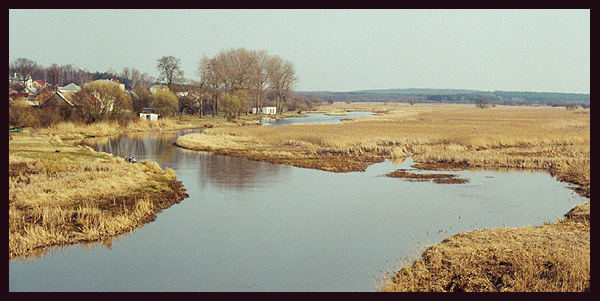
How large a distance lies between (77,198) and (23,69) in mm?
100244

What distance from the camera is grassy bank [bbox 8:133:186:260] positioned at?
13656mm

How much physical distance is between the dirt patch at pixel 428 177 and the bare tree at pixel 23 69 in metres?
88.5

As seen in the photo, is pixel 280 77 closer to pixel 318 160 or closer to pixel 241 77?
pixel 241 77

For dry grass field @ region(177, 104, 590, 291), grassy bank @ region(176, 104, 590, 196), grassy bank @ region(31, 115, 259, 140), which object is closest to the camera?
dry grass field @ region(177, 104, 590, 291)

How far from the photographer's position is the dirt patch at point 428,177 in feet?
77.8

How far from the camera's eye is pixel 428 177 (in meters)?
24.8

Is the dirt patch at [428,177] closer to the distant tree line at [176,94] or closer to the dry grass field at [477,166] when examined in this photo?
the dry grass field at [477,166]

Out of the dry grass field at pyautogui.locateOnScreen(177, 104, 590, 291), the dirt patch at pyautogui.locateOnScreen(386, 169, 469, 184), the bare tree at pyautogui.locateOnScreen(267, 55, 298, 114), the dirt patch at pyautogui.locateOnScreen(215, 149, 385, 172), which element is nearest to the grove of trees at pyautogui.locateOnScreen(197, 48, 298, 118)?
the bare tree at pyautogui.locateOnScreen(267, 55, 298, 114)

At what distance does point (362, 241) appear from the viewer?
14.3 m

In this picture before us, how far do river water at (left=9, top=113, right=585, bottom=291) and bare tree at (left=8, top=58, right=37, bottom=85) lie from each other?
291ft

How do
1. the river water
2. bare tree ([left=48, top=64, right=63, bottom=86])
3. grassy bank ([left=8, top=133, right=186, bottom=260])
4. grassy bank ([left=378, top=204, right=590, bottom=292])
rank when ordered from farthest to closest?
bare tree ([left=48, top=64, right=63, bottom=86]) < grassy bank ([left=8, top=133, right=186, bottom=260]) < the river water < grassy bank ([left=378, top=204, right=590, bottom=292])

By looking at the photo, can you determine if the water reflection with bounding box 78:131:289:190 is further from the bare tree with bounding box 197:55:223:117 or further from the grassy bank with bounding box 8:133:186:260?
the bare tree with bounding box 197:55:223:117
